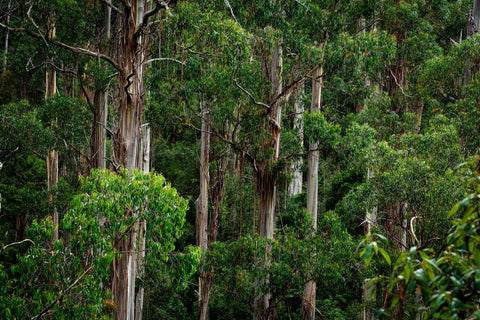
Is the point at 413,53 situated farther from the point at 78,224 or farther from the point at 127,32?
the point at 78,224

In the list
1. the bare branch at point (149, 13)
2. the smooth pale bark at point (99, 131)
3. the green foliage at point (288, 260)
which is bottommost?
the green foliage at point (288, 260)

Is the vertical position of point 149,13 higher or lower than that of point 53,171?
higher

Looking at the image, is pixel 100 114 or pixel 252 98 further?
pixel 100 114

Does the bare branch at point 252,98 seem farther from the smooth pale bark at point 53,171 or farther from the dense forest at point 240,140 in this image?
the smooth pale bark at point 53,171

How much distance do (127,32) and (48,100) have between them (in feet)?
16.4

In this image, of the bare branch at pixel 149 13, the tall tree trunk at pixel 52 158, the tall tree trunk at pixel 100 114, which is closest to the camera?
the bare branch at pixel 149 13

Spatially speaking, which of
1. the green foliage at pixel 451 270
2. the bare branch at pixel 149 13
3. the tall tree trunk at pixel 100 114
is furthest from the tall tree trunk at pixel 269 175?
the green foliage at pixel 451 270

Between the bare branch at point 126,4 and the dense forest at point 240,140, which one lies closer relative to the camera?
the dense forest at point 240,140

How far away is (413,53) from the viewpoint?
1588 centimetres

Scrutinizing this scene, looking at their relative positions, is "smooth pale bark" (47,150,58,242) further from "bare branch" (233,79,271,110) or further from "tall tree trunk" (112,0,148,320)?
"bare branch" (233,79,271,110)

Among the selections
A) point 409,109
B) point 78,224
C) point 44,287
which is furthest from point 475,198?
point 409,109

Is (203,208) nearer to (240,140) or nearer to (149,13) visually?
(240,140)

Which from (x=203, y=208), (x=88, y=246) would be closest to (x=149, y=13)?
(x=88, y=246)

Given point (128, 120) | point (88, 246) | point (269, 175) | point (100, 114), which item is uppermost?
point (100, 114)
